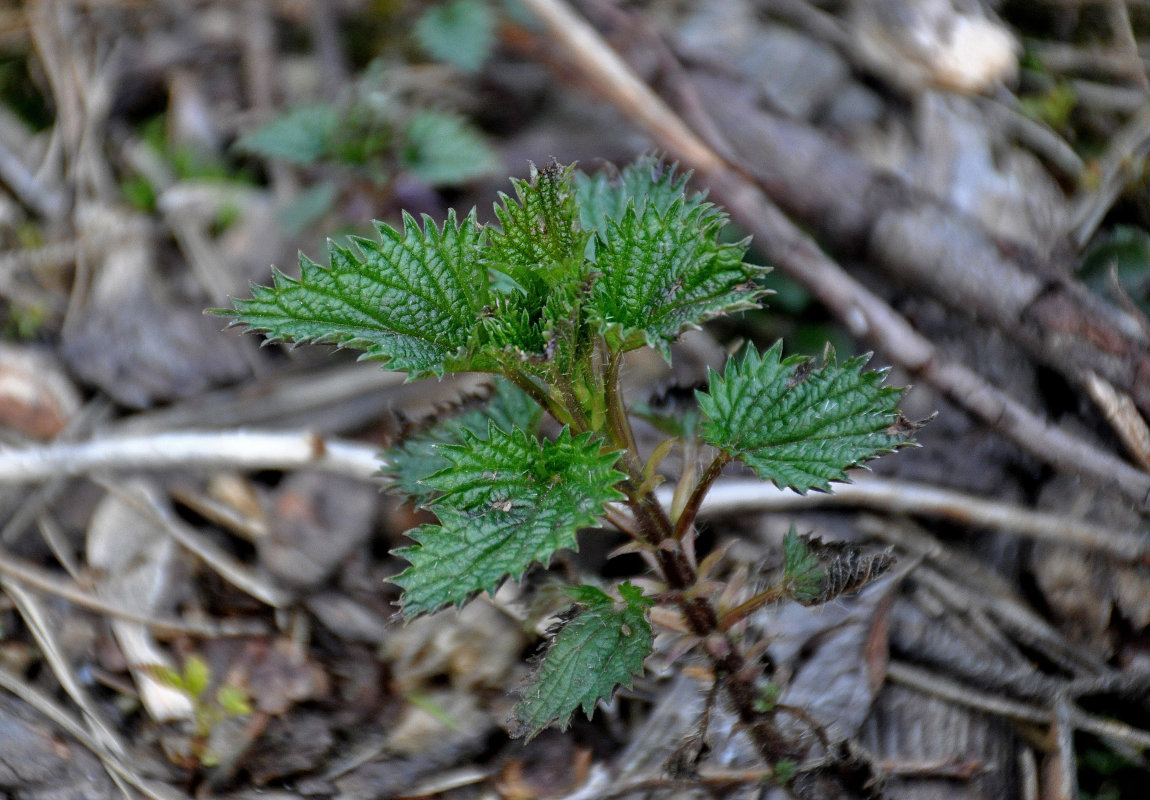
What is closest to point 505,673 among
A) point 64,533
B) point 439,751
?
point 439,751

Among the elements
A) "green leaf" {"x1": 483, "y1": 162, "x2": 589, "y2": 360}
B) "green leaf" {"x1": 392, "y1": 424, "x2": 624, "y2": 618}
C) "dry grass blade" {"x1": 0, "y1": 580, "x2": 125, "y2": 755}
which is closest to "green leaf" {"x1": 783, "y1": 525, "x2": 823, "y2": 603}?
"green leaf" {"x1": 392, "y1": 424, "x2": 624, "y2": 618}

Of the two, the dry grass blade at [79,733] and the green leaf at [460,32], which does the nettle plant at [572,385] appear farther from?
the green leaf at [460,32]

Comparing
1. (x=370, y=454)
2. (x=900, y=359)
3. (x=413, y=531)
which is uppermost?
(x=413, y=531)

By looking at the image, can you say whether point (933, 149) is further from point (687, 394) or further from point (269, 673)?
point (269, 673)

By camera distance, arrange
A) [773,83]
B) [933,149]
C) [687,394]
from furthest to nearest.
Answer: [773,83] < [933,149] < [687,394]

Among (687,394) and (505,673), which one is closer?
(687,394)

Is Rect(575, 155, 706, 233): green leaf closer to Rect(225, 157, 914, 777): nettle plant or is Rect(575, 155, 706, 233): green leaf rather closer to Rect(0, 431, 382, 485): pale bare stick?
Rect(225, 157, 914, 777): nettle plant
